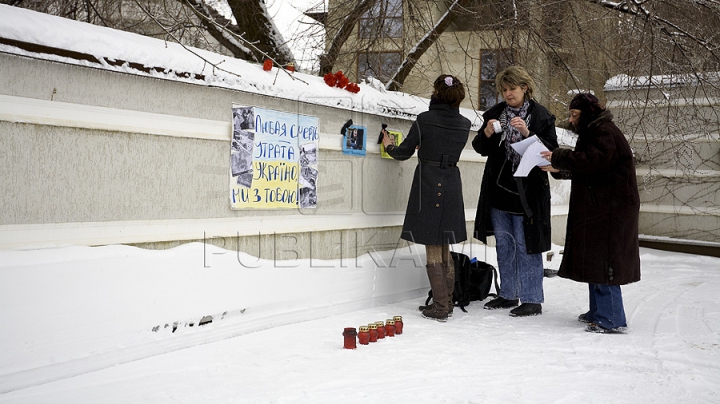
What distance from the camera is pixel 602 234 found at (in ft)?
15.0

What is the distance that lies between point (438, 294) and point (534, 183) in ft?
4.03

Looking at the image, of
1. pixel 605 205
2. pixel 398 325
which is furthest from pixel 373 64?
pixel 398 325

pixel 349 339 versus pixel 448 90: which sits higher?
pixel 448 90

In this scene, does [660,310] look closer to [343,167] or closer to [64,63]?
[343,167]

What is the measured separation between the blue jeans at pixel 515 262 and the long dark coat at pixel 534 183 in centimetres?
8

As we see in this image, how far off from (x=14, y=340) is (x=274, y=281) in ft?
5.88

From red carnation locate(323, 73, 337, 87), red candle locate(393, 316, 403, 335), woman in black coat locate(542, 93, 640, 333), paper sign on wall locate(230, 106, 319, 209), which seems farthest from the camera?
red carnation locate(323, 73, 337, 87)

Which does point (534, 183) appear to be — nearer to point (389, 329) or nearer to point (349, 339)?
point (389, 329)

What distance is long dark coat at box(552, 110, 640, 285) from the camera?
4477mm

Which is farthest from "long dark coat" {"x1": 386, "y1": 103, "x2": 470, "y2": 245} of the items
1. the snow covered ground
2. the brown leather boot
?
the snow covered ground

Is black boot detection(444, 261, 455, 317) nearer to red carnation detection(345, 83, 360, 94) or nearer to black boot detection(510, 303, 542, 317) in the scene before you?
black boot detection(510, 303, 542, 317)

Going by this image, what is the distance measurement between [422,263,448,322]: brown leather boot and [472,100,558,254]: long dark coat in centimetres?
66

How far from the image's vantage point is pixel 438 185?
4.91 metres

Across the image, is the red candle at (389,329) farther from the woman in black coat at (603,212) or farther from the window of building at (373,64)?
the window of building at (373,64)
